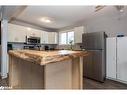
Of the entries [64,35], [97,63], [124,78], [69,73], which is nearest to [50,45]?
[64,35]

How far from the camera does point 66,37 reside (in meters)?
5.58

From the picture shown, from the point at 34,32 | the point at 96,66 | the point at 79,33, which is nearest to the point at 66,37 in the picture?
the point at 79,33

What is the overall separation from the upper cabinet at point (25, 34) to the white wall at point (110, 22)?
2147mm

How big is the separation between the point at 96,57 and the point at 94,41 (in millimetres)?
490

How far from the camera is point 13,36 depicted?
173 inches

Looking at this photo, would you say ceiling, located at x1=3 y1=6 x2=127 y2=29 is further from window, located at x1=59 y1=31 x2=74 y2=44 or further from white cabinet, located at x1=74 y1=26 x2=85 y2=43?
window, located at x1=59 y1=31 x2=74 y2=44

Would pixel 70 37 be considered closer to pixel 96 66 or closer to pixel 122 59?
pixel 96 66

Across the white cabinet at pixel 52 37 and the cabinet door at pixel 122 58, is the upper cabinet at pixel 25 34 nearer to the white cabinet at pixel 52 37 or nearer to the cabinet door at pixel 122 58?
the white cabinet at pixel 52 37

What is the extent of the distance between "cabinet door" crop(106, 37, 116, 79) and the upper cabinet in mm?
3014

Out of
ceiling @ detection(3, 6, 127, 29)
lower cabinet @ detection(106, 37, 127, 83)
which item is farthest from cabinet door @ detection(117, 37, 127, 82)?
ceiling @ detection(3, 6, 127, 29)

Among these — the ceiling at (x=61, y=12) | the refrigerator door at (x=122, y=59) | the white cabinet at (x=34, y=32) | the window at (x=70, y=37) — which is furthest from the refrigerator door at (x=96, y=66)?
the white cabinet at (x=34, y=32)

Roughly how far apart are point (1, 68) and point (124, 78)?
3.70 m

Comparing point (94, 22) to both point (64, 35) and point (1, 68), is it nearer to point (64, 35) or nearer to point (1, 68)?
point (64, 35)

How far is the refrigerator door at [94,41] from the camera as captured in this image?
3.32m
